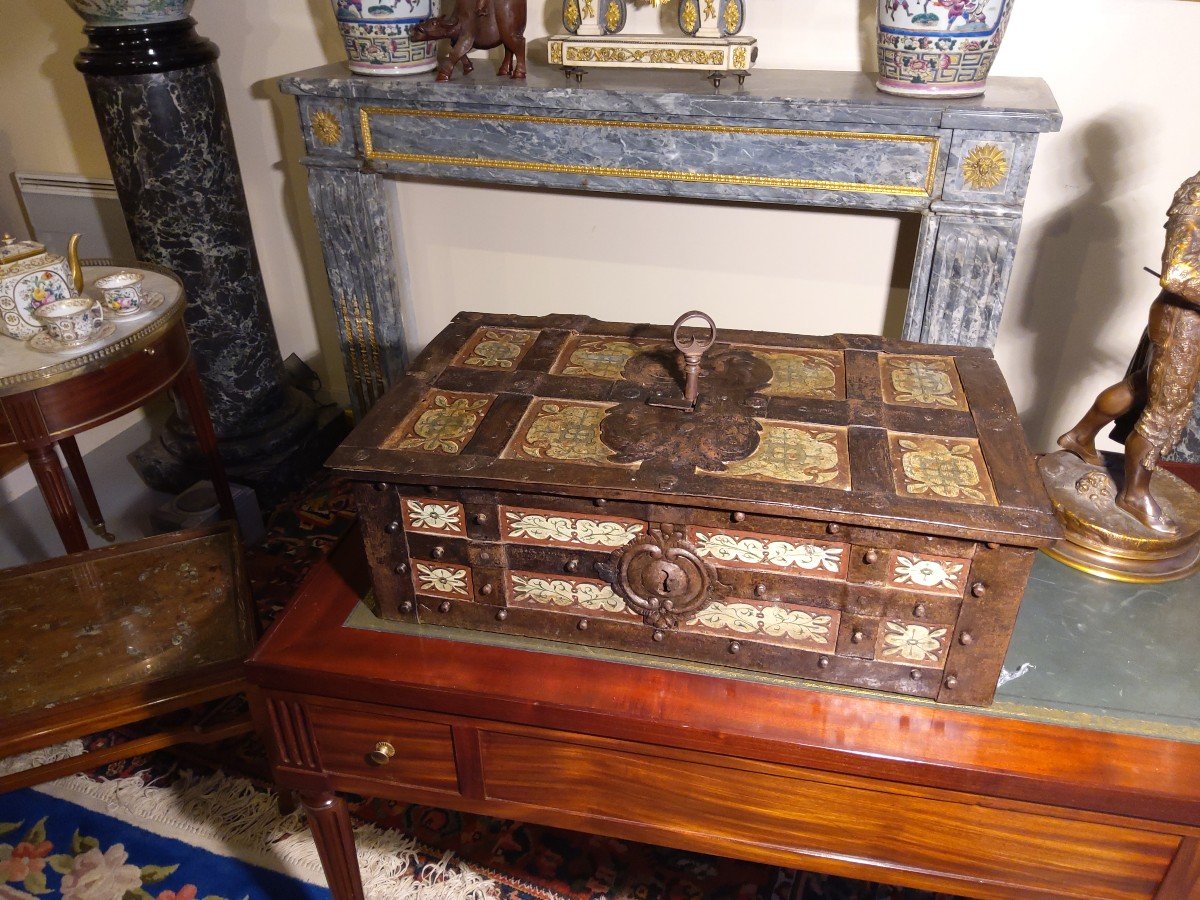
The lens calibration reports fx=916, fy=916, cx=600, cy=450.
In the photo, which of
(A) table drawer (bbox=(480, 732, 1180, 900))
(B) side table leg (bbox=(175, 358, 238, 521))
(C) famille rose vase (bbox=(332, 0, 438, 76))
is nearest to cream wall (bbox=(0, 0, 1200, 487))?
(C) famille rose vase (bbox=(332, 0, 438, 76))

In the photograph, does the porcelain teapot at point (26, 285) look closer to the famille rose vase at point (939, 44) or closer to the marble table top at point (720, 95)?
the marble table top at point (720, 95)

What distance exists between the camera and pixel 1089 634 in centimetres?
135

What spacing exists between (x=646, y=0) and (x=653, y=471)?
1.50 m

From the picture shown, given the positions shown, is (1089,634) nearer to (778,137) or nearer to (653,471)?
(653,471)

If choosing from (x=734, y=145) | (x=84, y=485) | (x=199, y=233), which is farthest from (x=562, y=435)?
(x=84, y=485)

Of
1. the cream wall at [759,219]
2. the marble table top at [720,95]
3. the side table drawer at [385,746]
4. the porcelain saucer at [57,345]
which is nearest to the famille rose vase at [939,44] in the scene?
the marble table top at [720,95]

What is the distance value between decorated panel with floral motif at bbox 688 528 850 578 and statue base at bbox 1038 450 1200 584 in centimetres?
52

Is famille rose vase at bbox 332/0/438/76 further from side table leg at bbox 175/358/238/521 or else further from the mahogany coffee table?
the mahogany coffee table

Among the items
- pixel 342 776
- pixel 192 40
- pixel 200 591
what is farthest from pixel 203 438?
pixel 342 776

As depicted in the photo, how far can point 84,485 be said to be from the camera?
8.18 feet

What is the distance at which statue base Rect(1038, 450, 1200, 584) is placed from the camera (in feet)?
4.75

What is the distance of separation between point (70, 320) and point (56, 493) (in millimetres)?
377

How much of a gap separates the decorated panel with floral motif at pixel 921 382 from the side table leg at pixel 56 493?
1.61 meters

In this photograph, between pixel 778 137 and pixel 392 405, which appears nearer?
pixel 392 405
